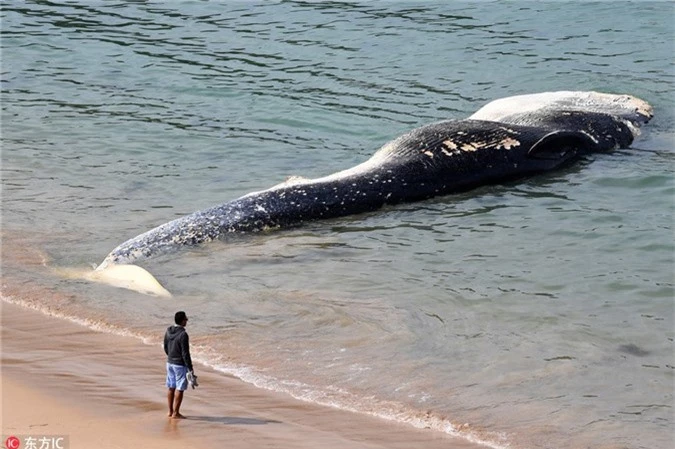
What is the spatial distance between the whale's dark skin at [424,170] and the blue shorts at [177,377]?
3.20 meters

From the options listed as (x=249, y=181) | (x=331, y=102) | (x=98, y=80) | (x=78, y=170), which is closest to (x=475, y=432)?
(x=249, y=181)

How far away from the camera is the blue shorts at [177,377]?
7094 mm

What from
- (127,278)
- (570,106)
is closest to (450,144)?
(570,106)

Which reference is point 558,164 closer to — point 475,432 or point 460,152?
point 460,152

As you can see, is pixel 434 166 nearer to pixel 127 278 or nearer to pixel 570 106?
pixel 570 106

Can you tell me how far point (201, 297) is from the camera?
9578 millimetres

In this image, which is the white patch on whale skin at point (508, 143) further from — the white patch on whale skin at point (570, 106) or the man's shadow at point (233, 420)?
the man's shadow at point (233, 420)

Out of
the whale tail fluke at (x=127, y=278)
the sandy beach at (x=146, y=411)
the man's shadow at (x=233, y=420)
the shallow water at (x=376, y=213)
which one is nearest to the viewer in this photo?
the sandy beach at (x=146, y=411)

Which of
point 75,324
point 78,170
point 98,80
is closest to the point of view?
point 75,324

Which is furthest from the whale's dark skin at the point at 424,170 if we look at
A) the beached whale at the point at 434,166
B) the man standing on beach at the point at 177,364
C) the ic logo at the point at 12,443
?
the ic logo at the point at 12,443

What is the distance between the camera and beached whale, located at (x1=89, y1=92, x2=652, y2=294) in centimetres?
1075

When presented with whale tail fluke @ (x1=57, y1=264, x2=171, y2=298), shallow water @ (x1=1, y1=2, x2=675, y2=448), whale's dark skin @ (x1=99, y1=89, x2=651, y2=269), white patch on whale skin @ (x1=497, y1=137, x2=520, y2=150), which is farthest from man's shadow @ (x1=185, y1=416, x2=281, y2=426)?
white patch on whale skin @ (x1=497, y1=137, x2=520, y2=150)

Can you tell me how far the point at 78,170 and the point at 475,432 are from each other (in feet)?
25.2

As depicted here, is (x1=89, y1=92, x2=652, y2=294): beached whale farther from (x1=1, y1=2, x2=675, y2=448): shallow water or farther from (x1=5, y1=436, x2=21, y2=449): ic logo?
(x1=5, y1=436, x2=21, y2=449): ic logo
